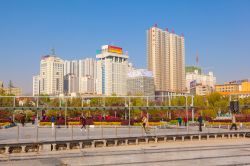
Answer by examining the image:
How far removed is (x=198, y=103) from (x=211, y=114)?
88.1 ft

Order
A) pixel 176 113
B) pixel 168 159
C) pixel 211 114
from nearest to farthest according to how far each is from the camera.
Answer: pixel 168 159 < pixel 211 114 < pixel 176 113

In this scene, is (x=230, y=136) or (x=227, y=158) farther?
(x=230, y=136)

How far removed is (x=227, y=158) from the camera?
915 inches

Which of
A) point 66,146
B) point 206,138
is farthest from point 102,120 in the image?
point 66,146

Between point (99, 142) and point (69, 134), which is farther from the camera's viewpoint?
point (69, 134)

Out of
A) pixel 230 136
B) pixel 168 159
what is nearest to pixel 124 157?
pixel 168 159

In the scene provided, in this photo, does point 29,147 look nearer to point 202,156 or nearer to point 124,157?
point 124,157

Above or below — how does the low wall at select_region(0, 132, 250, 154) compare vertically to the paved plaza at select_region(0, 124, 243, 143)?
below

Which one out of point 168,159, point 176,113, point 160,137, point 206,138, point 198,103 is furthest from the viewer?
point 198,103

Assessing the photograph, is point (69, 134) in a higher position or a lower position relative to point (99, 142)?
higher

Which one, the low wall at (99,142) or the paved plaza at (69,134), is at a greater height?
the paved plaza at (69,134)

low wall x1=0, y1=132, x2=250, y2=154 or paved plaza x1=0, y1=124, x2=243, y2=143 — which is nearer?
low wall x1=0, y1=132, x2=250, y2=154

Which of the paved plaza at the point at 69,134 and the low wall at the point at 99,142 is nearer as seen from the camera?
the low wall at the point at 99,142

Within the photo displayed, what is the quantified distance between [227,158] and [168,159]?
405cm
